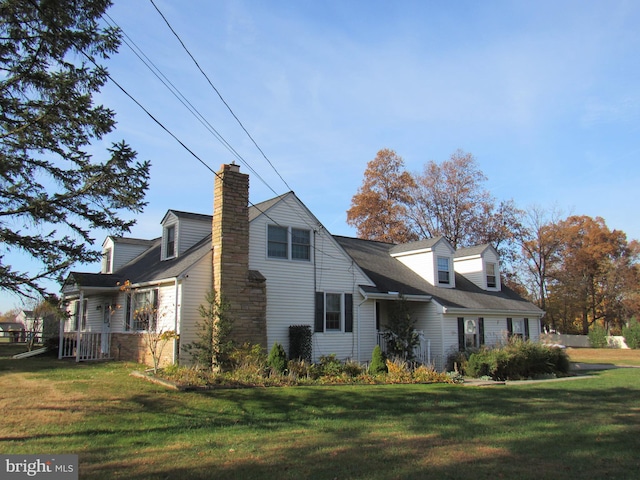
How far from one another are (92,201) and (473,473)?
353 inches

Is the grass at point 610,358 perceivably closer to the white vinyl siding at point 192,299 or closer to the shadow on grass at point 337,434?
the shadow on grass at point 337,434

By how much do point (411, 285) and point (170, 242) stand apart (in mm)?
10249

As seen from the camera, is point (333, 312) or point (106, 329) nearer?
point (333, 312)

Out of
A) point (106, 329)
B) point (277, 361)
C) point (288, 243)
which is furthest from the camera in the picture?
point (106, 329)

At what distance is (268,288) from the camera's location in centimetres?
1673

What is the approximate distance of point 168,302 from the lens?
51.5ft

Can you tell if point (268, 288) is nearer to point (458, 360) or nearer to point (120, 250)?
point (458, 360)

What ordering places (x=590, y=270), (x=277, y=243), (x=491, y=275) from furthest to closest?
(x=590, y=270), (x=491, y=275), (x=277, y=243)

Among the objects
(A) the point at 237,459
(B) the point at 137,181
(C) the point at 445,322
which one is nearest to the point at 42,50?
(B) the point at 137,181

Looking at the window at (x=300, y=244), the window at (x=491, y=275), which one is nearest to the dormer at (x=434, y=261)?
the window at (x=491, y=275)

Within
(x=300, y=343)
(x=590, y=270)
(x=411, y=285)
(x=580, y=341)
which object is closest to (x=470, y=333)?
(x=411, y=285)

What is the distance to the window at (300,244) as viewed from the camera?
58.6 ft

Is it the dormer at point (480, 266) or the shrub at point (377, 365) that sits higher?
the dormer at point (480, 266)

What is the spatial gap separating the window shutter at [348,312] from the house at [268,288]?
38 mm
